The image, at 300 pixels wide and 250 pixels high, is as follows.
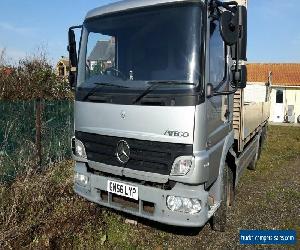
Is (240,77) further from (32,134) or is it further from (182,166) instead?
(32,134)

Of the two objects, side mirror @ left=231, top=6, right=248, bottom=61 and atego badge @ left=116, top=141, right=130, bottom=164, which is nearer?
side mirror @ left=231, top=6, right=248, bottom=61

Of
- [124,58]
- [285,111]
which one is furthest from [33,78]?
[285,111]

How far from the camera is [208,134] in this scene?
381 cm

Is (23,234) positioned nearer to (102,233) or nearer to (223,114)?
(102,233)

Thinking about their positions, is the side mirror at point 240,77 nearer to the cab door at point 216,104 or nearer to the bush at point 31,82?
the cab door at point 216,104

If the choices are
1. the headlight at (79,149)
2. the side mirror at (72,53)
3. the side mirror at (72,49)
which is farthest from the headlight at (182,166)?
the side mirror at (72,49)

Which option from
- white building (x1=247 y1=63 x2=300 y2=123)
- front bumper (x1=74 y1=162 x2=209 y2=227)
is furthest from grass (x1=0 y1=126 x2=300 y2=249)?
white building (x1=247 y1=63 x2=300 y2=123)

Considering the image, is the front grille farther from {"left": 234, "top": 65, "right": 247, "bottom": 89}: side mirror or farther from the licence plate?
{"left": 234, "top": 65, "right": 247, "bottom": 89}: side mirror

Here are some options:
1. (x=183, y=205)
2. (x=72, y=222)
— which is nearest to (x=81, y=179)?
(x=72, y=222)

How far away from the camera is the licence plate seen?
392cm

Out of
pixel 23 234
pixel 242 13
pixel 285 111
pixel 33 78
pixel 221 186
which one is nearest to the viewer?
pixel 242 13

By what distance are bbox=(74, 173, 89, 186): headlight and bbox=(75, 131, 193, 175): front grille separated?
28 centimetres

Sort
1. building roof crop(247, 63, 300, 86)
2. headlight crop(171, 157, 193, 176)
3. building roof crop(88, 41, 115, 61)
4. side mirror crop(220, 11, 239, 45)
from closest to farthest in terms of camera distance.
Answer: headlight crop(171, 157, 193, 176) < side mirror crop(220, 11, 239, 45) < building roof crop(88, 41, 115, 61) < building roof crop(247, 63, 300, 86)

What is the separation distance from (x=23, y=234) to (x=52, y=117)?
3853 mm
